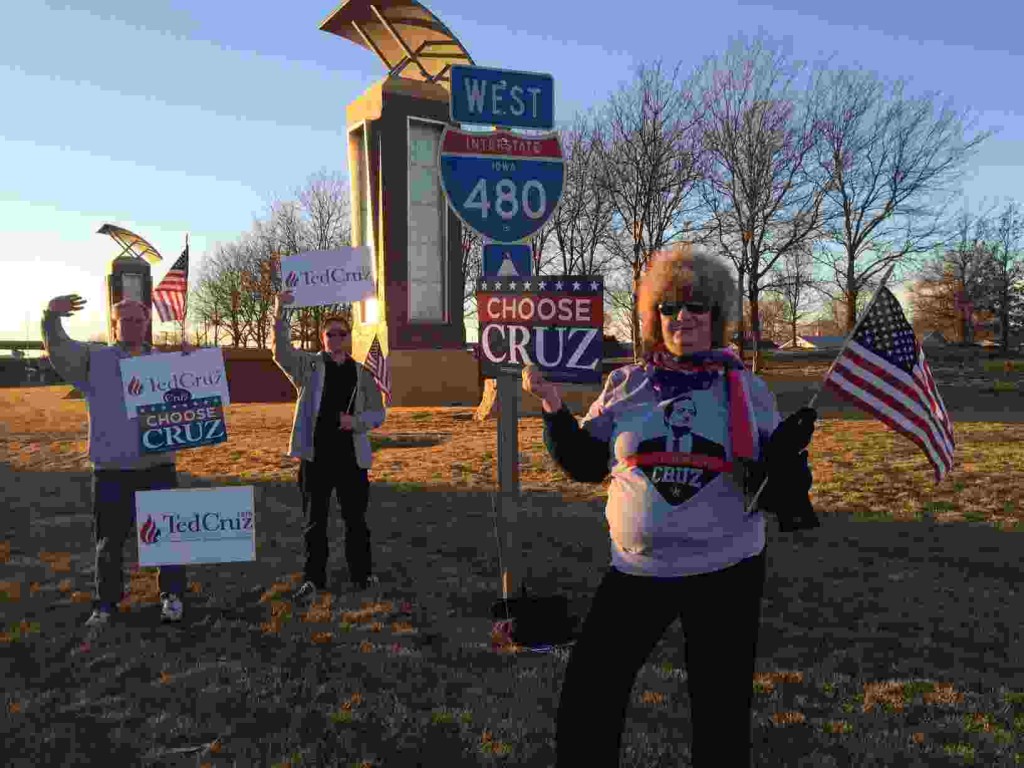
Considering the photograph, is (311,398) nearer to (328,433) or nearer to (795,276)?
(328,433)

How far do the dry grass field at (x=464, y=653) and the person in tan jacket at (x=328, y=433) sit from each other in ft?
1.25

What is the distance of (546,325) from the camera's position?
394 cm

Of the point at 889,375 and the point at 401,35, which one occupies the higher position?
the point at 401,35

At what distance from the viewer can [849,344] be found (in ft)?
9.67

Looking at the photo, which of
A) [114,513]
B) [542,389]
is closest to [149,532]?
[114,513]

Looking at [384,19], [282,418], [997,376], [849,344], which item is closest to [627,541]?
[849,344]

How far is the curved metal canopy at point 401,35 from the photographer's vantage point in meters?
22.8

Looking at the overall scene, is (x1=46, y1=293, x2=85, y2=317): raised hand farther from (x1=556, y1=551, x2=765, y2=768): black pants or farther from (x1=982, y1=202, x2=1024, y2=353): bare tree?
(x1=982, y1=202, x2=1024, y2=353): bare tree

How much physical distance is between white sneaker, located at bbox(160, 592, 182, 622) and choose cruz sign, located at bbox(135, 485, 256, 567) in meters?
0.23

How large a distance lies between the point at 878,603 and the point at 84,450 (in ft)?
47.0

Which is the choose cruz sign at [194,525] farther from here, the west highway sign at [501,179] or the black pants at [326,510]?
the west highway sign at [501,179]

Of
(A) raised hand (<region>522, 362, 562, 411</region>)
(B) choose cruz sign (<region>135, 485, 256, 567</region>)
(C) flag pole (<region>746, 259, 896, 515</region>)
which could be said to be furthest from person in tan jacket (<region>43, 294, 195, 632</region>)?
(C) flag pole (<region>746, 259, 896, 515</region>)

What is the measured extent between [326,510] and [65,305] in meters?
2.10

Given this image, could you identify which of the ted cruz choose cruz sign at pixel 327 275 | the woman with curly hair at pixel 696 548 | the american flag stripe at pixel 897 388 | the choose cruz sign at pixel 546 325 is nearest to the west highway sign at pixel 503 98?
the choose cruz sign at pixel 546 325
